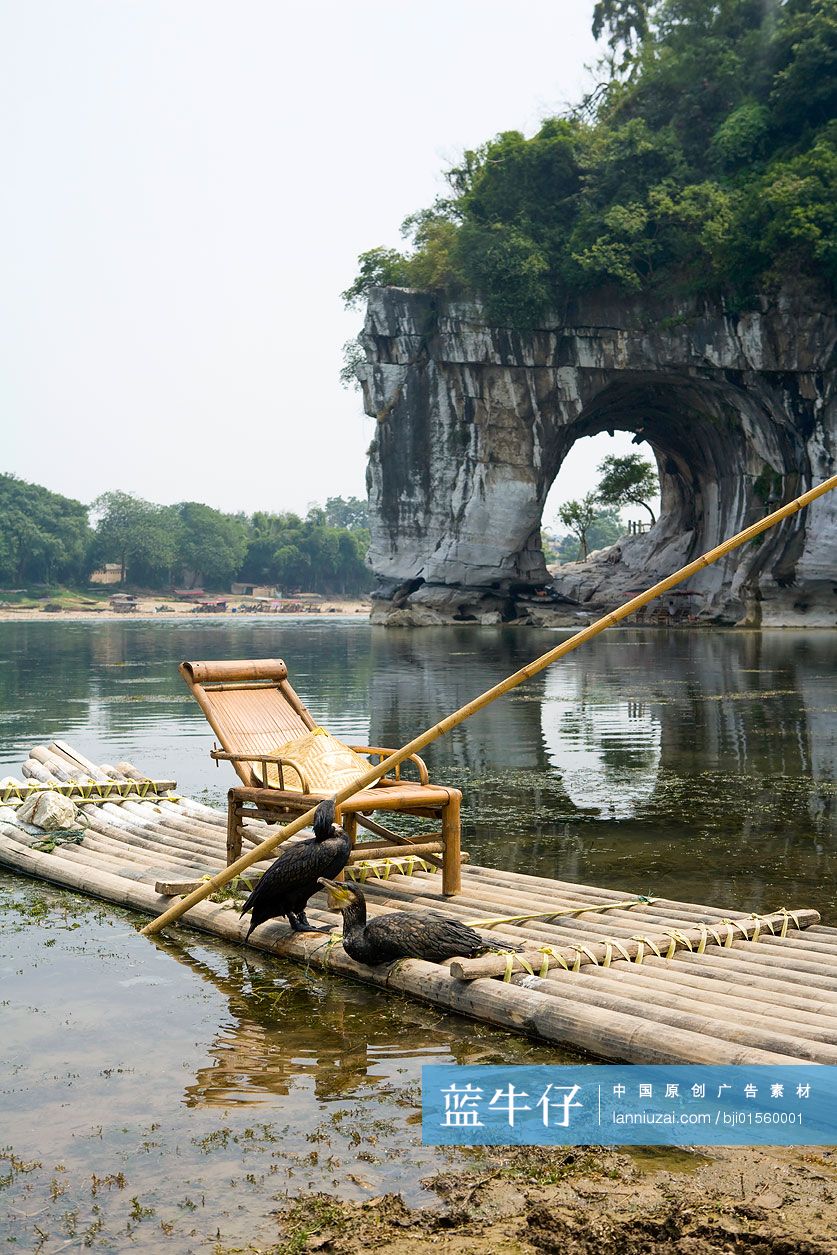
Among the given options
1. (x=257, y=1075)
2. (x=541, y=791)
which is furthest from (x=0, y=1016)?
(x=541, y=791)

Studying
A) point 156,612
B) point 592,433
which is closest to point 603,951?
point 592,433

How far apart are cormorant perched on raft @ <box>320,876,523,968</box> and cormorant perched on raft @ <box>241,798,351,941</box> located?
0.47m

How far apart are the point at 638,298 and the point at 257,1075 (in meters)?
41.7

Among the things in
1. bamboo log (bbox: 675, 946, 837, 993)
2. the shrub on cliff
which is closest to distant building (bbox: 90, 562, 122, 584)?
the shrub on cliff

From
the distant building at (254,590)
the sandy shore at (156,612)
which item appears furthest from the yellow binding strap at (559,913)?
the distant building at (254,590)

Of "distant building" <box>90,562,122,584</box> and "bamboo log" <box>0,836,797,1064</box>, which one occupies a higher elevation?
"distant building" <box>90,562,122,584</box>

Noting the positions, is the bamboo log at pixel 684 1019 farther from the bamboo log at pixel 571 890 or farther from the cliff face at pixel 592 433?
the cliff face at pixel 592 433

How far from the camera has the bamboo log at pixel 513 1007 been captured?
4.29m

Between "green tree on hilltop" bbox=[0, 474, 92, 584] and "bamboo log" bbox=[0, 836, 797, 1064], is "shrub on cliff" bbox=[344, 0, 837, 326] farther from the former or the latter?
"green tree on hilltop" bbox=[0, 474, 92, 584]

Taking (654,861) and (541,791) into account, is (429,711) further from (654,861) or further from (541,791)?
(654,861)

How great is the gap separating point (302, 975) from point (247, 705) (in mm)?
2979

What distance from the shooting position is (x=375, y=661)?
1184 inches
